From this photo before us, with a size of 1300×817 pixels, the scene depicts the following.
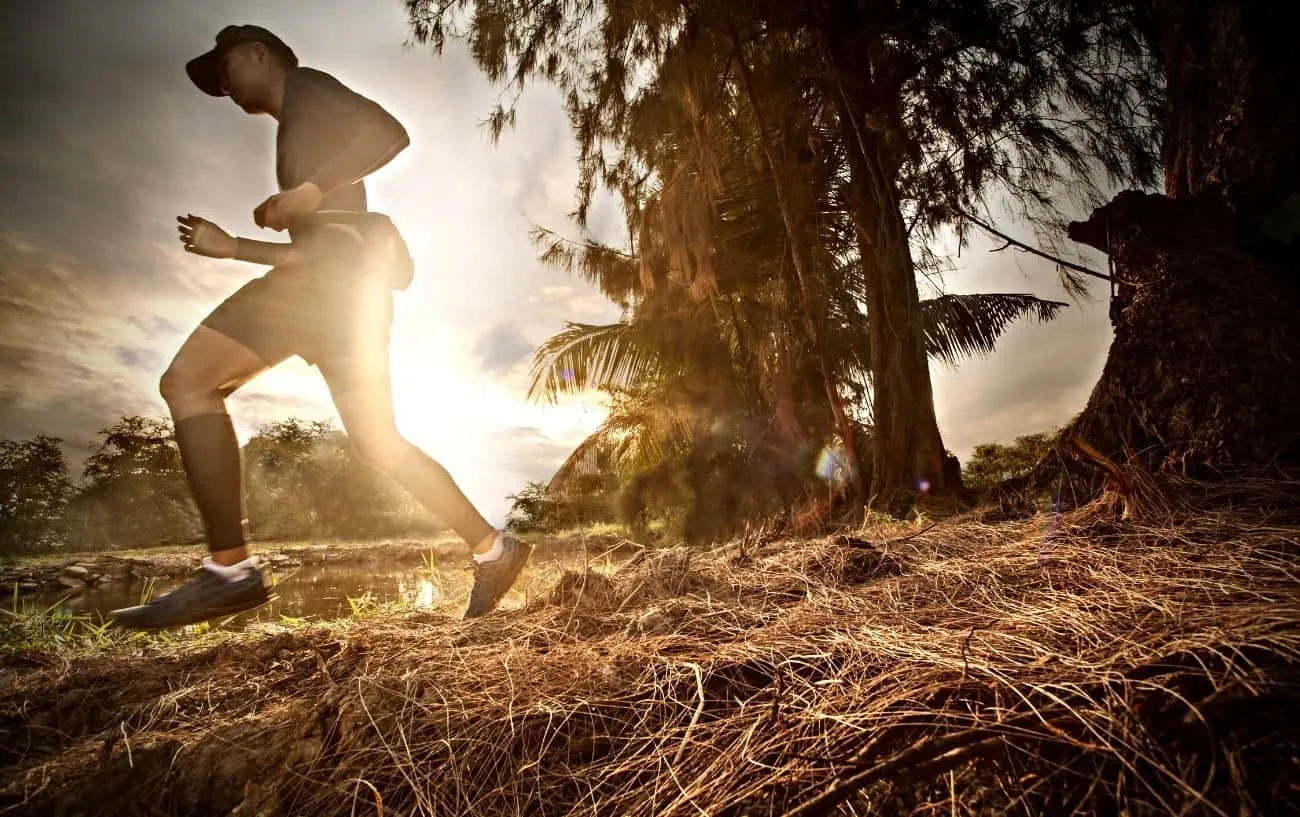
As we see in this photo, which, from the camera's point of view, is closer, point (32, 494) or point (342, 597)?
point (342, 597)

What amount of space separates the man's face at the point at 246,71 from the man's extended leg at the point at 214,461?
3.31 feet

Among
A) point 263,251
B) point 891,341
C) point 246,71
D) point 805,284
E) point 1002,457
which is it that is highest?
point 246,71

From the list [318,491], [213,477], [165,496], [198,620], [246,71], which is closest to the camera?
[198,620]

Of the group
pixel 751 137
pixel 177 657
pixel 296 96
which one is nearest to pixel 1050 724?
pixel 177 657

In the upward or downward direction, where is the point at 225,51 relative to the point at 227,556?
upward

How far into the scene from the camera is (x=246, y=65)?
6.25ft

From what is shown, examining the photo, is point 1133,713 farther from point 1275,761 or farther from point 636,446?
point 636,446

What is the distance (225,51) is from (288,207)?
2.71ft

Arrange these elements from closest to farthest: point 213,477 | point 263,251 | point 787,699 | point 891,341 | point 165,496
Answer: point 787,699 < point 213,477 < point 263,251 < point 891,341 < point 165,496

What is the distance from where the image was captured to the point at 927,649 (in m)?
→ 0.75

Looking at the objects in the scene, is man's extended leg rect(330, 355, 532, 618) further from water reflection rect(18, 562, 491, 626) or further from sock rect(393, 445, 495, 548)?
water reflection rect(18, 562, 491, 626)

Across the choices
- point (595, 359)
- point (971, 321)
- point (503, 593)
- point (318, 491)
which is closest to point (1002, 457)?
point (971, 321)

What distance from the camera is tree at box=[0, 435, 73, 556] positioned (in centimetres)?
851

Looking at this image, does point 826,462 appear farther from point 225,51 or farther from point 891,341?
point 225,51
